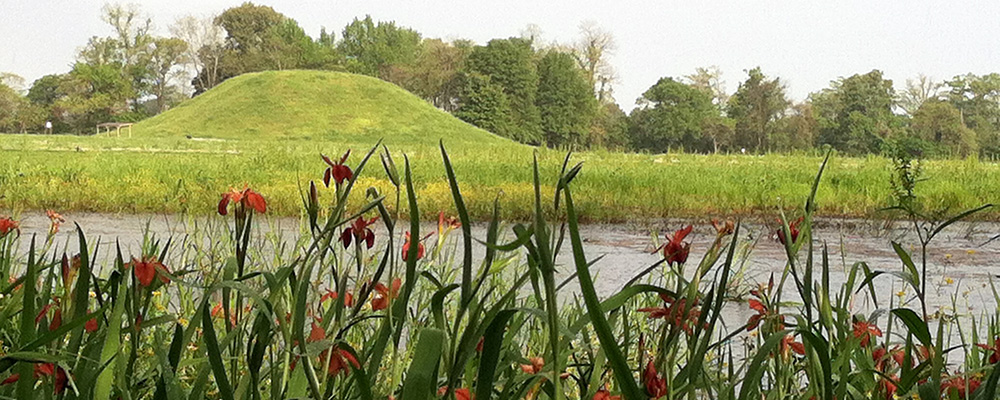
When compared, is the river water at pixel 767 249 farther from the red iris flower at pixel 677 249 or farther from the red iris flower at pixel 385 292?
the red iris flower at pixel 677 249

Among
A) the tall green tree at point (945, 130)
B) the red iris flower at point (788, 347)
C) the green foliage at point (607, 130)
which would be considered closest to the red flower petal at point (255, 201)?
the red iris flower at point (788, 347)

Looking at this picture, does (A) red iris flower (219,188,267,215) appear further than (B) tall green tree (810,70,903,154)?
No

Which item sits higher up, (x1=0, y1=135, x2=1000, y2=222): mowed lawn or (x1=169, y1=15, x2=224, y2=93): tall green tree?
(x1=169, y1=15, x2=224, y2=93): tall green tree

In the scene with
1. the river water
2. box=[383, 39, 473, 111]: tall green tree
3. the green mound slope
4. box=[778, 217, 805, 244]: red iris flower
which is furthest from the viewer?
box=[383, 39, 473, 111]: tall green tree

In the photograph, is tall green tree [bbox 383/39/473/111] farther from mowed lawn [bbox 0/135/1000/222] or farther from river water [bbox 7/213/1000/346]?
river water [bbox 7/213/1000/346]

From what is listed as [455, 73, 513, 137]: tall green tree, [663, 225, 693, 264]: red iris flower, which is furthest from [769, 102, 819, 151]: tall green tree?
[663, 225, 693, 264]: red iris flower

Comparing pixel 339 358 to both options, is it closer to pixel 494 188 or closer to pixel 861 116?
pixel 494 188

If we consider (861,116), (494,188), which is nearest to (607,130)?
(861,116)

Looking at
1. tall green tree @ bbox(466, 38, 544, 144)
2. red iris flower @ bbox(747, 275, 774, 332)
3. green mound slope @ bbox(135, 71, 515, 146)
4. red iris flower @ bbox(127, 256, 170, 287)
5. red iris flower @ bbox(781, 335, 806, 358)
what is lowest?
red iris flower @ bbox(781, 335, 806, 358)

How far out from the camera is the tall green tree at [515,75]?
112 ft

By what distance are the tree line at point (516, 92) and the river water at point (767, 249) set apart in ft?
83.8

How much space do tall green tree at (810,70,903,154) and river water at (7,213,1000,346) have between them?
24413 mm

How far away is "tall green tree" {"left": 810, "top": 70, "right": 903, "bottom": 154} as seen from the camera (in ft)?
94.7

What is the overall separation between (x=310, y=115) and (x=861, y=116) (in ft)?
55.6
